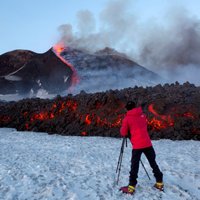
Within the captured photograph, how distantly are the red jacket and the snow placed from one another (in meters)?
1.37

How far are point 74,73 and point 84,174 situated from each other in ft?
153

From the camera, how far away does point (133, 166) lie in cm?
812

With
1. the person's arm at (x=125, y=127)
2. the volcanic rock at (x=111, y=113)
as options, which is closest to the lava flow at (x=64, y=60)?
the volcanic rock at (x=111, y=113)

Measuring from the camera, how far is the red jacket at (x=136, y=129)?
8.08 metres

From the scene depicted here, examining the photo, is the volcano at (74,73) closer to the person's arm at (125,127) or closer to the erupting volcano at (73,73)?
the erupting volcano at (73,73)

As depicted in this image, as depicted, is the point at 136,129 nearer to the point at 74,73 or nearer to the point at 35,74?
the point at 74,73

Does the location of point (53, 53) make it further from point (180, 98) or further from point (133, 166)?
point (133, 166)

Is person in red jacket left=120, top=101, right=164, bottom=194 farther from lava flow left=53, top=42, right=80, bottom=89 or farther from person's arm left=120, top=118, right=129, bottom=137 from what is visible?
lava flow left=53, top=42, right=80, bottom=89

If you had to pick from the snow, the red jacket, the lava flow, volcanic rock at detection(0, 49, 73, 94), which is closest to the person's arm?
the red jacket

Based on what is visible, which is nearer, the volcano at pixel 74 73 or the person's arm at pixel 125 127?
the person's arm at pixel 125 127

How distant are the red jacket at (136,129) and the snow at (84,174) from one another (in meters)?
1.37

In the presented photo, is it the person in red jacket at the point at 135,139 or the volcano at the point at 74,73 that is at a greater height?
the volcano at the point at 74,73

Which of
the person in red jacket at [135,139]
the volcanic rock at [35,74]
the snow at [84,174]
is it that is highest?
the volcanic rock at [35,74]

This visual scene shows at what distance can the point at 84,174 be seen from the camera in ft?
33.6
